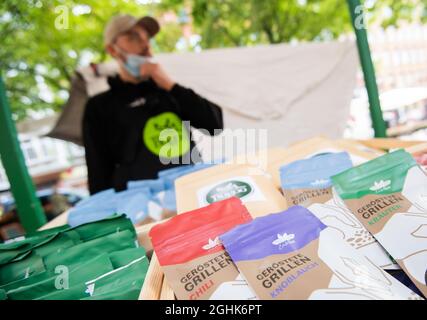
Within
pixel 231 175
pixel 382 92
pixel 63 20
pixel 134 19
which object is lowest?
pixel 231 175

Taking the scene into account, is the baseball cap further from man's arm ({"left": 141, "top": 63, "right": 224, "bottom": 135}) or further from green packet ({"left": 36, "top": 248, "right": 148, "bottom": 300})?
green packet ({"left": 36, "top": 248, "right": 148, "bottom": 300})

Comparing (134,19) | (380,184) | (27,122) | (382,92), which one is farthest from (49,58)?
(380,184)

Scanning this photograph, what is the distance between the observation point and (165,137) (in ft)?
5.66

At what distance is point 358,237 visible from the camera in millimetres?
621

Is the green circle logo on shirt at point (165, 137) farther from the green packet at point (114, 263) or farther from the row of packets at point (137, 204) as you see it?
the green packet at point (114, 263)

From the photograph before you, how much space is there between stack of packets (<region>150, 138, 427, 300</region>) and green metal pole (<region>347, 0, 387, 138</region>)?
1064 mm

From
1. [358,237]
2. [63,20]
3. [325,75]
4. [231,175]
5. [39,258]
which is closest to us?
[358,237]

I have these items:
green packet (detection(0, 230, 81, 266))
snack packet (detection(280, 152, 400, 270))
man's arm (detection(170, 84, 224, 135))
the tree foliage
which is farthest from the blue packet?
the tree foliage

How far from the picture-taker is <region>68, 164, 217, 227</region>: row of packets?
41.9 inches

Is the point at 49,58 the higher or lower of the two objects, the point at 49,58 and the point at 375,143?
the higher

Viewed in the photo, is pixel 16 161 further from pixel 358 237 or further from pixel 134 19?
pixel 358 237

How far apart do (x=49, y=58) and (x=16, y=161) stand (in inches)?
185

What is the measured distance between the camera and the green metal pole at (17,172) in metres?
1.70

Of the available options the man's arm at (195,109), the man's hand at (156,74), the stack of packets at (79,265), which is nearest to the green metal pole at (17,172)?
the man's hand at (156,74)
